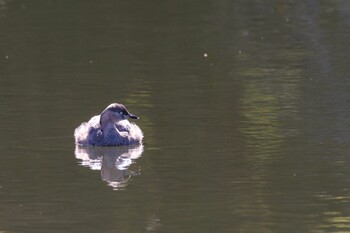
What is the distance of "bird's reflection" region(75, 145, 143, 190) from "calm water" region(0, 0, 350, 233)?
0.03m

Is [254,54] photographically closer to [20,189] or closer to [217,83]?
[217,83]

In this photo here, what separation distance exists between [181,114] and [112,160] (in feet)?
6.48

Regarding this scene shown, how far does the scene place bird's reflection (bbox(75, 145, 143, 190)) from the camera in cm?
1417

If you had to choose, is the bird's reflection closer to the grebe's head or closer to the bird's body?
the bird's body

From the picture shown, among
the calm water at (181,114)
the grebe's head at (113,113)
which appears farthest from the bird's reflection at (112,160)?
the grebe's head at (113,113)

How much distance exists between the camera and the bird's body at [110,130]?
16.2m

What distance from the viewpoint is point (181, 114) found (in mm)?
17281

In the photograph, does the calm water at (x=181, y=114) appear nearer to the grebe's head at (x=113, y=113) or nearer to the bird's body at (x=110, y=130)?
the bird's body at (x=110, y=130)

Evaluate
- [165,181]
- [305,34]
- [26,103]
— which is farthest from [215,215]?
[305,34]

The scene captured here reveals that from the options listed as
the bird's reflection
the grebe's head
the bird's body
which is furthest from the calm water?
the grebe's head

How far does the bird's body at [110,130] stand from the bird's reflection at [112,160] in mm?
86

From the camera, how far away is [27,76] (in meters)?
20.6

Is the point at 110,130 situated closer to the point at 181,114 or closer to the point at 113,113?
the point at 113,113

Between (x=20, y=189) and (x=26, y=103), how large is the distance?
190 inches
